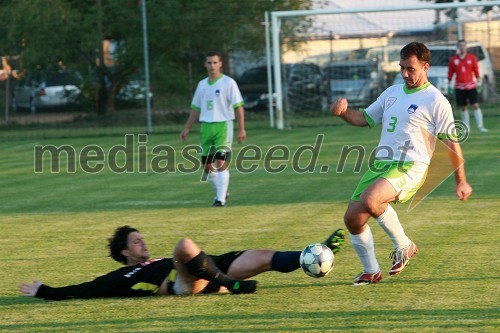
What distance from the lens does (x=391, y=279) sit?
25.4ft

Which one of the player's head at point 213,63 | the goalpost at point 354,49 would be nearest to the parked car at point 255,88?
the goalpost at point 354,49

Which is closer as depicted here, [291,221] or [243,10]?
[291,221]

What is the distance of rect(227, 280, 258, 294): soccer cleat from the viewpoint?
7234mm

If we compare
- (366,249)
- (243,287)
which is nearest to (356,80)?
(366,249)

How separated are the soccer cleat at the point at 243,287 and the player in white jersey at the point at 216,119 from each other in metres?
5.71

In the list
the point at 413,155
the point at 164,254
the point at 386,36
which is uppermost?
the point at 386,36

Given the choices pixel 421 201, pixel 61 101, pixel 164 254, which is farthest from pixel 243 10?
pixel 164 254

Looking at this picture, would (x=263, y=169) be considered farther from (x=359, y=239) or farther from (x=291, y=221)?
(x=359, y=239)

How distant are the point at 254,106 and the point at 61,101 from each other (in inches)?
221

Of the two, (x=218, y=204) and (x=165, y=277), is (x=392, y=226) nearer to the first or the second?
(x=165, y=277)

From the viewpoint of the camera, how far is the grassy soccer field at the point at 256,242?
255 inches

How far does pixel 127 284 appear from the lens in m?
7.22

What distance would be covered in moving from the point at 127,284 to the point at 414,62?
8.35ft

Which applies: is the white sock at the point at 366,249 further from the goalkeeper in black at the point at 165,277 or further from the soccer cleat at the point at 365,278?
the goalkeeper in black at the point at 165,277
